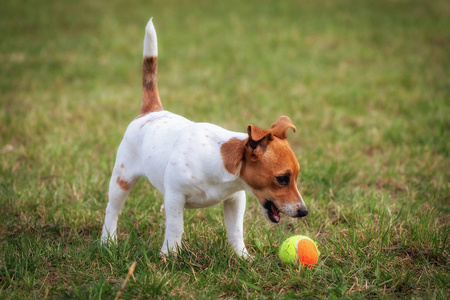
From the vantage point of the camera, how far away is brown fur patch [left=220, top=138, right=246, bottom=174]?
3.06 metres

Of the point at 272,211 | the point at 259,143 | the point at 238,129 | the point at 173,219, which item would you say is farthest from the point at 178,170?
the point at 238,129

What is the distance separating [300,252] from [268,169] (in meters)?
0.72

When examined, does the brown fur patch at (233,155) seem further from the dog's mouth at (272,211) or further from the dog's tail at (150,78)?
the dog's tail at (150,78)

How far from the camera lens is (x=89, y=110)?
727 cm

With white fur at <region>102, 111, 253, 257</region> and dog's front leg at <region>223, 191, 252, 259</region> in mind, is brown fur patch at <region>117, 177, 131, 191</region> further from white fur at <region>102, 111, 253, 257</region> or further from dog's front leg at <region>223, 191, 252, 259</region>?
dog's front leg at <region>223, 191, 252, 259</region>

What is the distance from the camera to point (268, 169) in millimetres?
3012

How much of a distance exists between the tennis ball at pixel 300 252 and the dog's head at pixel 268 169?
41 cm

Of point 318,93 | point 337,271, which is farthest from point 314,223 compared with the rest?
point 318,93

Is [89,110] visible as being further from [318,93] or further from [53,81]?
[318,93]

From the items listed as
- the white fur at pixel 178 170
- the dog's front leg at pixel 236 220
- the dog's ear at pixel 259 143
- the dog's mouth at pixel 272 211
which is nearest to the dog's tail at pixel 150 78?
the white fur at pixel 178 170

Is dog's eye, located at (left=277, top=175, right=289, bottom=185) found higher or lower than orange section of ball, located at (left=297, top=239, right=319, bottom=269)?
higher

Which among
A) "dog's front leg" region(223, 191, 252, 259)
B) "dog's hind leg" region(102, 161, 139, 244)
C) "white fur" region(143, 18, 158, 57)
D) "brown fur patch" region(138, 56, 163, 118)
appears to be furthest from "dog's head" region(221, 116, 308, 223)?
"white fur" region(143, 18, 158, 57)

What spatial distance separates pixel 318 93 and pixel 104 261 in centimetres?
578

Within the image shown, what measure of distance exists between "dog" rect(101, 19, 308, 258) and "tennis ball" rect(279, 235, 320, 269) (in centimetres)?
32
